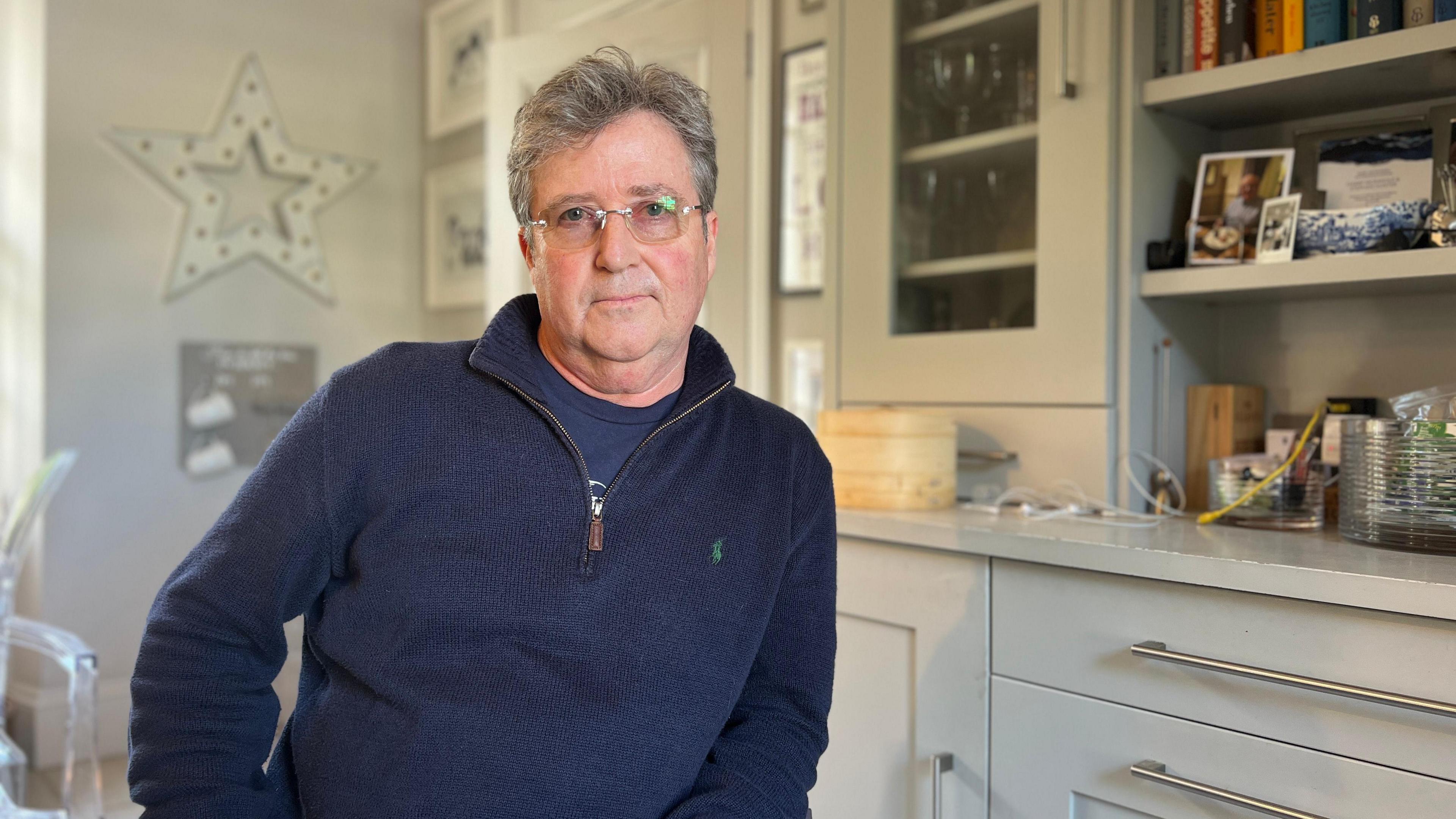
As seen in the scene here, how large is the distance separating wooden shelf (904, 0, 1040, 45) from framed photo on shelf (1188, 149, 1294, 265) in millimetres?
432

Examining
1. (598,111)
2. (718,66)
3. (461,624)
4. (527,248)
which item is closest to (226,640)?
(461,624)

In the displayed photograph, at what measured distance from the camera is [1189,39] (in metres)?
1.77

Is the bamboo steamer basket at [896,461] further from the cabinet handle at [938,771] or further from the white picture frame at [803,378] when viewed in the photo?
the white picture frame at [803,378]

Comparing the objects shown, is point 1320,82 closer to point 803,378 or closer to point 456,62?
point 803,378

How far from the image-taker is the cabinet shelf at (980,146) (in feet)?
6.32

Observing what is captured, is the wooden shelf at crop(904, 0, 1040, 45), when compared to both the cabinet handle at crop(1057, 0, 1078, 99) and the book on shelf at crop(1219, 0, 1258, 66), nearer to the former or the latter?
the cabinet handle at crop(1057, 0, 1078, 99)

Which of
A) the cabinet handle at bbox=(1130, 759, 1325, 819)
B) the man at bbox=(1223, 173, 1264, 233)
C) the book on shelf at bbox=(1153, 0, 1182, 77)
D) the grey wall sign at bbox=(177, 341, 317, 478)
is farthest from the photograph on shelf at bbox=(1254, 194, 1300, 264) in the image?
the grey wall sign at bbox=(177, 341, 317, 478)

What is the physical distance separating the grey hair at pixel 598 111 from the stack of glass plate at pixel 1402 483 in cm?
92

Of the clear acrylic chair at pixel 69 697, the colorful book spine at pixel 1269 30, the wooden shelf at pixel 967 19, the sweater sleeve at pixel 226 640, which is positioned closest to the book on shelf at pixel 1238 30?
the colorful book spine at pixel 1269 30

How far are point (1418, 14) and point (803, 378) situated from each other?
57.5 inches

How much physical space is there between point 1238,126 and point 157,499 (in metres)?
3.17

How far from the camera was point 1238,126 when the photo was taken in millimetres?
1900

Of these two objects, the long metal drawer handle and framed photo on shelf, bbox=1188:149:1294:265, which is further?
framed photo on shelf, bbox=1188:149:1294:265

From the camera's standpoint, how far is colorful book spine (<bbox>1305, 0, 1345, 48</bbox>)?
1.58 meters
